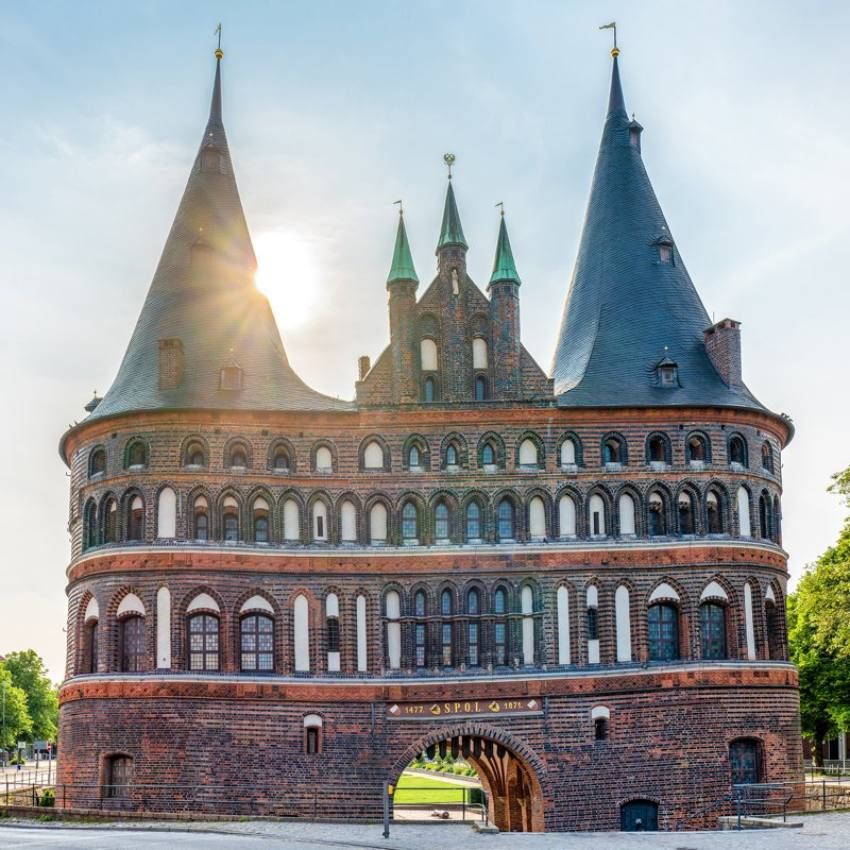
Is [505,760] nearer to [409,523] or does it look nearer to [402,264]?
[409,523]

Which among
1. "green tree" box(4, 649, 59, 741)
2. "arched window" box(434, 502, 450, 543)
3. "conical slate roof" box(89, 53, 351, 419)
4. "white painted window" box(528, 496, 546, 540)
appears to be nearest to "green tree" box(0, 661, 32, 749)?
"green tree" box(4, 649, 59, 741)

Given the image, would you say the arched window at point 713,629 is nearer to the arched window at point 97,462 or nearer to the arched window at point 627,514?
the arched window at point 627,514

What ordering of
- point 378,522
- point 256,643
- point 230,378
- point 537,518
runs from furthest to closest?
point 537,518 → point 230,378 → point 378,522 → point 256,643

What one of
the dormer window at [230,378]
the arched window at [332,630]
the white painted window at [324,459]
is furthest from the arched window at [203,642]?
the dormer window at [230,378]

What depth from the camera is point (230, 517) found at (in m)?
37.9

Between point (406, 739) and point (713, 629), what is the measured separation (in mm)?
9368

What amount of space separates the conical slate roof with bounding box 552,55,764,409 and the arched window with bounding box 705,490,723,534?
8.96ft

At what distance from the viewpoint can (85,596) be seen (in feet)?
126

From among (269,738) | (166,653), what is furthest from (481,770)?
(166,653)

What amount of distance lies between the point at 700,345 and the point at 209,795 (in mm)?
19537

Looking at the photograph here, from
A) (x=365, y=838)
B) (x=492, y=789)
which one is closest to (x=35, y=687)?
(x=492, y=789)

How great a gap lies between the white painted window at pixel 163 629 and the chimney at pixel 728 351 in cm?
1751

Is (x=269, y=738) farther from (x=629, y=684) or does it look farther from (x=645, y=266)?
A: (x=645, y=266)

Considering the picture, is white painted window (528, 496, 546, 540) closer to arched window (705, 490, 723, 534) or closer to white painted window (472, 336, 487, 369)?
white painted window (472, 336, 487, 369)
